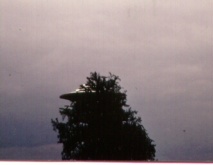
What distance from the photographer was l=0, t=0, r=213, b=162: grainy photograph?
3.56m

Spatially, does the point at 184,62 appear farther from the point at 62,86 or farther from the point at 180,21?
the point at 62,86

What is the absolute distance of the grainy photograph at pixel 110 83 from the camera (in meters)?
3.56

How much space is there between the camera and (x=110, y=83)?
363cm

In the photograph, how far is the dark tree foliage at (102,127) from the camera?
3.58 m

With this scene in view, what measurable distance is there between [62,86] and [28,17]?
1.89 feet

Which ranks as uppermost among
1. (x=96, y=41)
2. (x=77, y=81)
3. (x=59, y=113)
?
(x=96, y=41)

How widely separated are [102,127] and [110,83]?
33 cm

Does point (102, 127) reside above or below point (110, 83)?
below

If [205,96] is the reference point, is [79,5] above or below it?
above

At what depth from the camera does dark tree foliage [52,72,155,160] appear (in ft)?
11.7

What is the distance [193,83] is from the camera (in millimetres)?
3562

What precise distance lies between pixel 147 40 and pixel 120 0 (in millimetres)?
356

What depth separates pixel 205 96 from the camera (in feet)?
11.7

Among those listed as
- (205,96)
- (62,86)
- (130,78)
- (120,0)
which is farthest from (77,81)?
(205,96)
